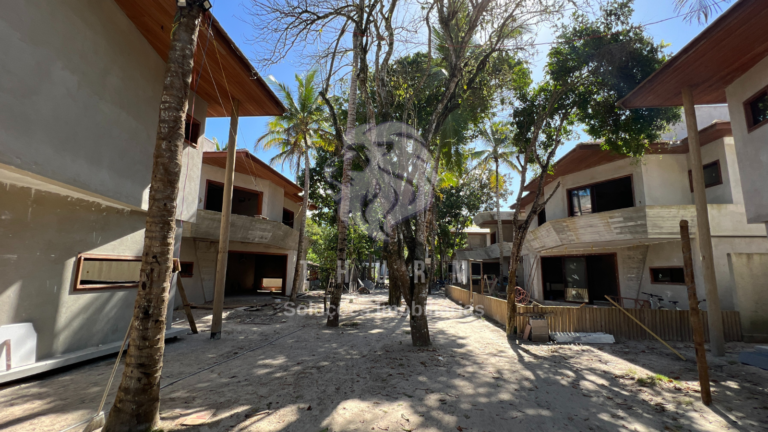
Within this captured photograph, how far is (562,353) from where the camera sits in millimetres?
7820

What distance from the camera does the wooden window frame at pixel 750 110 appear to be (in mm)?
7055

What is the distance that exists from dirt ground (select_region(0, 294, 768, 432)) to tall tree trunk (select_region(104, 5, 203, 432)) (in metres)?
0.47

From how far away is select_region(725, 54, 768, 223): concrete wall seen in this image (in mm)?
7055

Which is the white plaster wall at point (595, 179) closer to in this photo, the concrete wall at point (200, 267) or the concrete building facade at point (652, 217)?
the concrete building facade at point (652, 217)

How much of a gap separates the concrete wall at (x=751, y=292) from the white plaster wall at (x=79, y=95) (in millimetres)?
14797

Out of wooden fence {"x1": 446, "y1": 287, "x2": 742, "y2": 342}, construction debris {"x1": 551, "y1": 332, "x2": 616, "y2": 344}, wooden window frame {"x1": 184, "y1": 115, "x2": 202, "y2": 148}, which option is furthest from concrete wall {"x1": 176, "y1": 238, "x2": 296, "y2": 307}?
construction debris {"x1": 551, "y1": 332, "x2": 616, "y2": 344}

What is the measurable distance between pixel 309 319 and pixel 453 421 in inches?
342

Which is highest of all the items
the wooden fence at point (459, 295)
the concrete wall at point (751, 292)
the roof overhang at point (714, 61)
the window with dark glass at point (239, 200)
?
the roof overhang at point (714, 61)

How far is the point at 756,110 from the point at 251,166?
1657 cm

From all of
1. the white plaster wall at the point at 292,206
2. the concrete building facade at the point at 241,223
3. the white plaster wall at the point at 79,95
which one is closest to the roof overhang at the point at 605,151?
the white plaster wall at the point at 79,95

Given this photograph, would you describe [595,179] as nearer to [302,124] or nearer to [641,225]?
[641,225]

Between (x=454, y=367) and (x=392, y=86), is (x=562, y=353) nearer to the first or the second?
(x=454, y=367)

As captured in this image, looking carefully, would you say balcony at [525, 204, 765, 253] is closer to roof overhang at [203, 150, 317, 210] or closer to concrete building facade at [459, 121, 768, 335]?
concrete building facade at [459, 121, 768, 335]

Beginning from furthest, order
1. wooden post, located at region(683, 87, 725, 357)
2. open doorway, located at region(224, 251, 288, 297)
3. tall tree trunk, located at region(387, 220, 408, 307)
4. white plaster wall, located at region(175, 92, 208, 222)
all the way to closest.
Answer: open doorway, located at region(224, 251, 288, 297) → white plaster wall, located at region(175, 92, 208, 222) → tall tree trunk, located at region(387, 220, 408, 307) → wooden post, located at region(683, 87, 725, 357)
